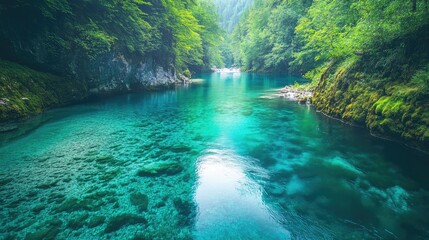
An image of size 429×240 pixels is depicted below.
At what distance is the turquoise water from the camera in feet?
14.3

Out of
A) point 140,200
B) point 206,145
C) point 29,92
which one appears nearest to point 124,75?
point 29,92

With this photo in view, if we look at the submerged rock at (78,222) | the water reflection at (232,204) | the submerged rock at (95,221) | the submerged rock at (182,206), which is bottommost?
the water reflection at (232,204)

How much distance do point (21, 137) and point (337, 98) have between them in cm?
1458

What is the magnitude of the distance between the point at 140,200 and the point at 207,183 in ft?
5.87

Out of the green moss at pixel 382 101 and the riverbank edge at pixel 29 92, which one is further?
the riverbank edge at pixel 29 92

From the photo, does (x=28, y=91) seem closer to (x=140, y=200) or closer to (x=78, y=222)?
(x=78, y=222)

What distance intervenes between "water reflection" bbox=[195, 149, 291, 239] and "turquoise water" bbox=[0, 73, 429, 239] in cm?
2

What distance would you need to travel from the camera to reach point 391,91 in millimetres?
8805

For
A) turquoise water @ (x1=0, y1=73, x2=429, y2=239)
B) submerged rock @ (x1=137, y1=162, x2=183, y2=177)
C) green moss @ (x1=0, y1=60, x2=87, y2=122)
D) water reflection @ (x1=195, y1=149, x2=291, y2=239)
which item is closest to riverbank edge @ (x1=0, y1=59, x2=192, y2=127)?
green moss @ (x1=0, y1=60, x2=87, y2=122)

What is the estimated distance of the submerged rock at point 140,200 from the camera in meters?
4.98

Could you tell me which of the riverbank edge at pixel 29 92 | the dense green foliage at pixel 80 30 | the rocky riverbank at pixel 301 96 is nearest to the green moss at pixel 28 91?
the riverbank edge at pixel 29 92

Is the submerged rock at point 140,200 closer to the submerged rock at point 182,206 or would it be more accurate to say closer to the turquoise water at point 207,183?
the turquoise water at point 207,183

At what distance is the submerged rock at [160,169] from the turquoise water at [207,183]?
0.03 meters

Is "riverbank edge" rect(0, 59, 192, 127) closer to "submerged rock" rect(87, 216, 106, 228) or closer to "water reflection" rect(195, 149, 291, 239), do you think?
"submerged rock" rect(87, 216, 106, 228)
